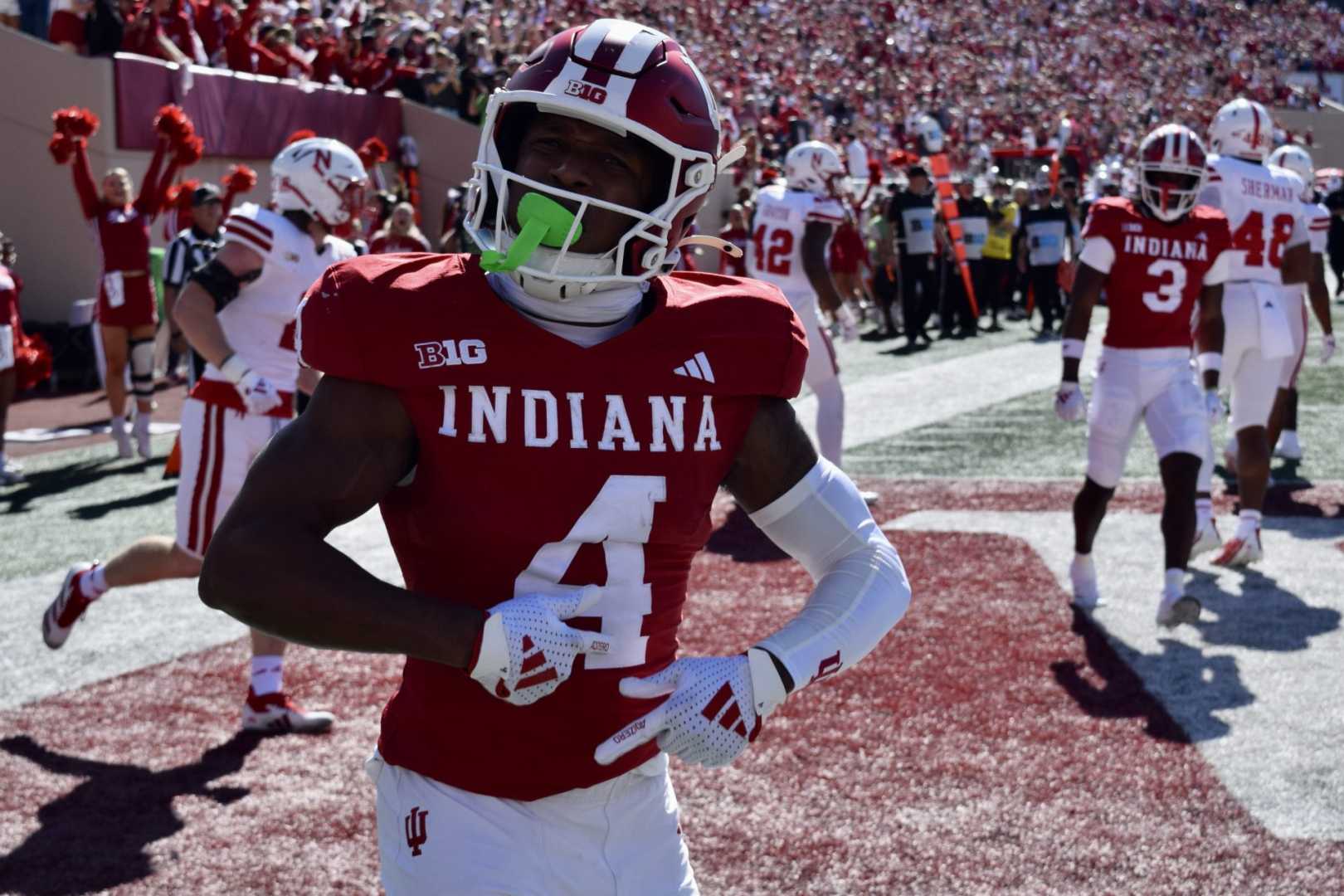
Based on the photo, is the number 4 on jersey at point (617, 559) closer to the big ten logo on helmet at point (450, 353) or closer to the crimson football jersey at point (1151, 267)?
the big ten logo on helmet at point (450, 353)

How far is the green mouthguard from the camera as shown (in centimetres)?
199

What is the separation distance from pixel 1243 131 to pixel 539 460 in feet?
21.4

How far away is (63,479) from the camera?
966 centimetres

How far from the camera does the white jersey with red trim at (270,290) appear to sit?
5188mm

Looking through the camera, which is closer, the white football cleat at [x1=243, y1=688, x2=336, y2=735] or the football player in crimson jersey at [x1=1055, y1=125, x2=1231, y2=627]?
the white football cleat at [x1=243, y1=688, x2=336, y2=735]

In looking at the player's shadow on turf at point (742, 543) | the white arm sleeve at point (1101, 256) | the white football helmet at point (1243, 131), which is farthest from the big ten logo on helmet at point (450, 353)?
the white football helmet at point (1243, 131)

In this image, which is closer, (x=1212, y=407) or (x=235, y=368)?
(x=235, y=368)

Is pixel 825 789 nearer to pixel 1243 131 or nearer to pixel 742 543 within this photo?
pixel 742 543

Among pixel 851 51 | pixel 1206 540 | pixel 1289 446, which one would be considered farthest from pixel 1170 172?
pixel 851 51

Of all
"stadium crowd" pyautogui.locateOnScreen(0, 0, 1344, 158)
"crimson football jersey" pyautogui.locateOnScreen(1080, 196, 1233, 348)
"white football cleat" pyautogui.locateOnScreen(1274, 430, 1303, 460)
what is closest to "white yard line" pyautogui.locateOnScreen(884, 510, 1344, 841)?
"crimson football jersey" pyautogui.locateOnScreen(1080, 196, 1233, 348)

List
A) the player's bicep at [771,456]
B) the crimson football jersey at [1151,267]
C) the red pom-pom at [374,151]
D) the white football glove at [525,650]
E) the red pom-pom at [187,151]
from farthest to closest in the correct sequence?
1. the red pom-pom at [374,151]
2. the red pom-pom at [187,151]
3. the crimson football jersey at [1151,267]
4. the player's bicep at [771,456]
5. the white football glove at [525,650]

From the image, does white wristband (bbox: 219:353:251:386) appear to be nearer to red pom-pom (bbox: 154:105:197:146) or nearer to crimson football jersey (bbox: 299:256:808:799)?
crimson football jersey (bbox: 299:256:808:799)

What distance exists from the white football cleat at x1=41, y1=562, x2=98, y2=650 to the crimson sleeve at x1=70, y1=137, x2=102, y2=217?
5780 mm

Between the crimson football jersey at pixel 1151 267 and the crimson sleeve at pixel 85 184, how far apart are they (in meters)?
7.17
